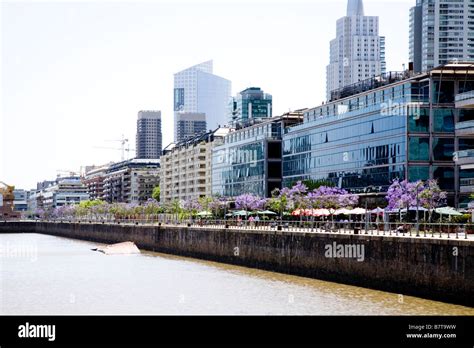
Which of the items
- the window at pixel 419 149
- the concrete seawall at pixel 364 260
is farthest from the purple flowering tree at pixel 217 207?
the window at pixel 419 149

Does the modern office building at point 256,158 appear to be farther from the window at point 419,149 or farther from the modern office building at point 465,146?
the modern office building at point 465,146

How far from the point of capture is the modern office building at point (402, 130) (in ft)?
339

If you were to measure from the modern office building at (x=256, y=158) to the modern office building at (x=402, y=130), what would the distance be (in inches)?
1232

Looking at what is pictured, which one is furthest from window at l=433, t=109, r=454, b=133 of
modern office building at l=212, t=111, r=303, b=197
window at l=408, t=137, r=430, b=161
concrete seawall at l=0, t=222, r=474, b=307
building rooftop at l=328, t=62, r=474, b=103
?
modern office building at l=212, t=111, r=303, b=197

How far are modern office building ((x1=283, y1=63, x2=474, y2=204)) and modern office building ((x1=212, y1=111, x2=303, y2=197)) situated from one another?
31.3 metres

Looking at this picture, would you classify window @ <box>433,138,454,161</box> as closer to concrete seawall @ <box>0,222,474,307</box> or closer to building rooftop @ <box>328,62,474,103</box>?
building rooftop @ <box>328,62,474,103</box>

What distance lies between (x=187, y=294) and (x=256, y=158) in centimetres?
10301

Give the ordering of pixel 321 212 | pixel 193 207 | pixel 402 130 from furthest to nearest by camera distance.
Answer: pixel 193 207, pixel 402 130, pixel 321 212

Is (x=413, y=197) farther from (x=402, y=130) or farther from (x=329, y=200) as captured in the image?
(x=402, y=130)

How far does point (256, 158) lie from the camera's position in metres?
161

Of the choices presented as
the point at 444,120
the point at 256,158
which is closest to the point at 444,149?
the point at 444,120

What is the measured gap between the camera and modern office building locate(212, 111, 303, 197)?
512 feet
